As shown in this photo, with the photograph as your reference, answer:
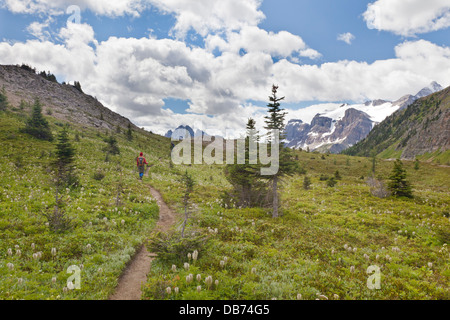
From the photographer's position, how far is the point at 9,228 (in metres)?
9.98

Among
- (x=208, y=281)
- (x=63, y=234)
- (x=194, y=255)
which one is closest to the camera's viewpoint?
(x=208, y=281)

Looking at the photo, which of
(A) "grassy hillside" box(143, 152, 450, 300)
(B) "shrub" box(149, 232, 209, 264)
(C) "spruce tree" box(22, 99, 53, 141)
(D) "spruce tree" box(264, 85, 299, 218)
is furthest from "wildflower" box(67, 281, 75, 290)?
(C) "spruce tree" box(22, 99, 53, 141)

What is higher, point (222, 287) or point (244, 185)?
point (244, 185)

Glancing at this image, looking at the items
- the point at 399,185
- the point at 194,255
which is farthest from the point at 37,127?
the point at 399,185

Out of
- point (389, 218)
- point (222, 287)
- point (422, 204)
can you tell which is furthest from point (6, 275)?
point (422, 204)

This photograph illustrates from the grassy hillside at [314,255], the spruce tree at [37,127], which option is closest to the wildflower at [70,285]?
the grassy hillside at [314,255]

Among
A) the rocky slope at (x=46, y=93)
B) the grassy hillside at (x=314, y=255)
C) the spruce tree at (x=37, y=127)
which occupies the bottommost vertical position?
the grassy hillside at (x=314, y=255)

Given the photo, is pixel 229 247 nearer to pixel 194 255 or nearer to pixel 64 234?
pixel 194 255

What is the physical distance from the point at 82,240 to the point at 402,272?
48.0 feet

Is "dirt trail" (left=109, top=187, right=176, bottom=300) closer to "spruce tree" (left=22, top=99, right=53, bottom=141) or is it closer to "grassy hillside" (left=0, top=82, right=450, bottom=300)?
"grassy hillside" (left=0, top=82, right=450, bottom=300)

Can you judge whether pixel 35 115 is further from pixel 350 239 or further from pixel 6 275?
pixel 350 239

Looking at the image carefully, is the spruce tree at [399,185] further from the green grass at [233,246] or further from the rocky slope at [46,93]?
the rocky slope at [46,93]

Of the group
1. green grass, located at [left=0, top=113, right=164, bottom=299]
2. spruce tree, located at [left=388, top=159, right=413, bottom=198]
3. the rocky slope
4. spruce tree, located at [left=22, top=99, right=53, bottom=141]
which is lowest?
green grass, located at [left=0, top=113, right=164, bottom=299]
